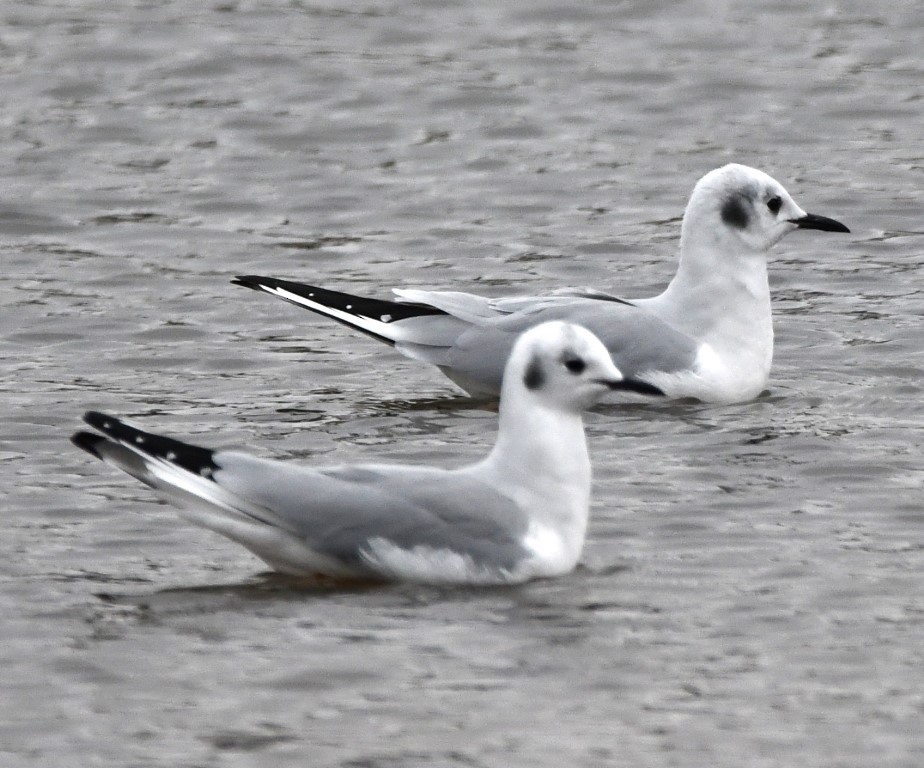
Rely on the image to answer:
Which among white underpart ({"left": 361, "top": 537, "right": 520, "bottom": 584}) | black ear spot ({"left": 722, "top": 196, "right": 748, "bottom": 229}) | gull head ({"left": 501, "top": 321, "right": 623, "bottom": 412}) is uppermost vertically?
black ear spot ({"left": 722, "top": 196, "right": 748, "bottom": 229})

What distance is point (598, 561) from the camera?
8.15m

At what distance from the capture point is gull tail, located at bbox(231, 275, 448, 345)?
10.7 m

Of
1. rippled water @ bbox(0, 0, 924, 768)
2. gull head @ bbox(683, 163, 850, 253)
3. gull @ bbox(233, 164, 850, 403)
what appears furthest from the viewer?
gull head @ bbox(683, 163, 850, 253)

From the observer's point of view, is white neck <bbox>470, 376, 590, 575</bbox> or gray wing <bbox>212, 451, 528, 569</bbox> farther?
white neck <bbox>470, 376, 590, 575</bbox>

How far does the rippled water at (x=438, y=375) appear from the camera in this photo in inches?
269

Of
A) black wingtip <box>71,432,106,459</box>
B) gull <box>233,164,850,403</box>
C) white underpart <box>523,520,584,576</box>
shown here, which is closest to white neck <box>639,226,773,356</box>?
gull <box>233,164,850,403</box>

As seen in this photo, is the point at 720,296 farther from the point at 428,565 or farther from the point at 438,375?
the point at 428,565

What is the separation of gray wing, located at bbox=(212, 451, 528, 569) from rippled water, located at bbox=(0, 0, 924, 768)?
19 cm

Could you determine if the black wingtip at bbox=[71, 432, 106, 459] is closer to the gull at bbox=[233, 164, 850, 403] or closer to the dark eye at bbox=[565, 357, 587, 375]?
the dark eye at bbox=[565, 357, 587, 375]

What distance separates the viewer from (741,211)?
419 inches

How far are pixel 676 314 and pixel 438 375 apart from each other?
137 cm

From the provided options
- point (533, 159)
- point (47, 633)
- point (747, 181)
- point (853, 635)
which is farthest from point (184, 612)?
point (533, 159)

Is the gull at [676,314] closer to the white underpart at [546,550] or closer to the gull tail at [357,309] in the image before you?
the gull tail at [357,309]

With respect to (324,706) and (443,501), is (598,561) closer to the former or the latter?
(443,501)
